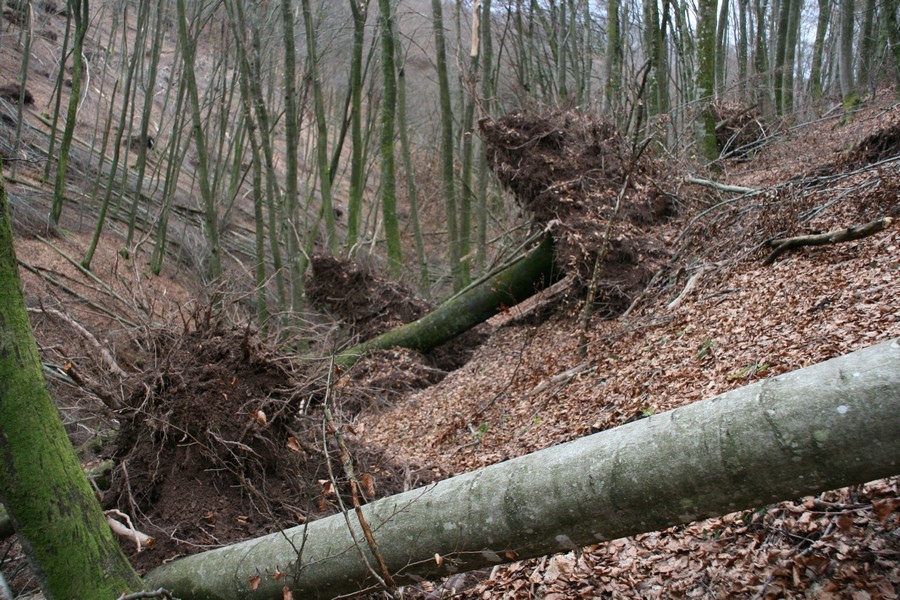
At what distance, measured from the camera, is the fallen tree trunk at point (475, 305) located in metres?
10.1

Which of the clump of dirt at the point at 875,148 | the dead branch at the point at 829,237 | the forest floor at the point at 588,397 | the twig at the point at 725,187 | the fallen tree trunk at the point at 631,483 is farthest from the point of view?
the twig at the point at 725,187

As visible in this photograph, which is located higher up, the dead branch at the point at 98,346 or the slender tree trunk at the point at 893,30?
the slender tree trunk at the point at 893,30

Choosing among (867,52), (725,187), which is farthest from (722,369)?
(867,52)

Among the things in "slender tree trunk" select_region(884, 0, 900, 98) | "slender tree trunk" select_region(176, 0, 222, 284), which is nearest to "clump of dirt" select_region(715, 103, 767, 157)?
"slender tree trunk" select_region(884, 0, 900, 98)

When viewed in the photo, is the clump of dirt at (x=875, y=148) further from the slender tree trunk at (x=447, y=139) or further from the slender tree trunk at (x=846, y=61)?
the slender tree trunk at (x=447, y=139)

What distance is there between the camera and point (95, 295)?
13859 mm

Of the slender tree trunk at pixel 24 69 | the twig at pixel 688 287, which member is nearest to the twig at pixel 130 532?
the twig at pixel 688 287

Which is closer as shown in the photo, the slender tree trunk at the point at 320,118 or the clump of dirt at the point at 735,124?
the clump of dirt at the point at 735,124

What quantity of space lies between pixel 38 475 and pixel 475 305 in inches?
312

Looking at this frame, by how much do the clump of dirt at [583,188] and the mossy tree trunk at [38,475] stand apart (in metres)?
6.42

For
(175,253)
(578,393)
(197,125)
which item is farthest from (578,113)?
(175,253)

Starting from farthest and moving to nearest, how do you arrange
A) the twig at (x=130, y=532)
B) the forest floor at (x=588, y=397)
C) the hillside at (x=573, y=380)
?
the twig at (x=130, y=532)
the hillside at (x=573, y=380)
the forest floor at (x=588, y=397)

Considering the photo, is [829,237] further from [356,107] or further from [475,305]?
[356,107]

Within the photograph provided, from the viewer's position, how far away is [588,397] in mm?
6523
